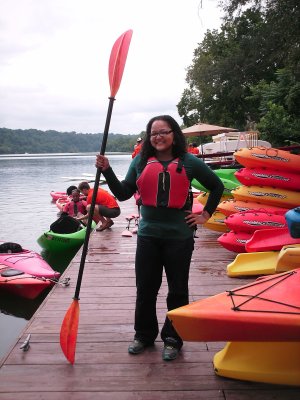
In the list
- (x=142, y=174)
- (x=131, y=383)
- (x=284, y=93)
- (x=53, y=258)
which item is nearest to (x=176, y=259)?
(x=142, y=174)

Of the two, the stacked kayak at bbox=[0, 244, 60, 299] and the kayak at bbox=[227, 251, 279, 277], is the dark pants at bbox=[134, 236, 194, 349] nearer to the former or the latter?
the kayak at bbox=[227, 251, 279, 277]

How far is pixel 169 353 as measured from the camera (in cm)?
280

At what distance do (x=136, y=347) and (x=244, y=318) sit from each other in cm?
95

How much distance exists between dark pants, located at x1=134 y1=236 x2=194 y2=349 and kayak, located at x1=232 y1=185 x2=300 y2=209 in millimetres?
3226

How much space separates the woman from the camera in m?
2.71

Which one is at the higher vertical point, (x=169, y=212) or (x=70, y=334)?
(x=169, y=212)

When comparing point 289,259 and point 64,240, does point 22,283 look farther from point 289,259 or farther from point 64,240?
point 289,259

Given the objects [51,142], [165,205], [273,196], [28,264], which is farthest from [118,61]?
[51,142]

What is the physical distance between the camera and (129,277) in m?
4.95

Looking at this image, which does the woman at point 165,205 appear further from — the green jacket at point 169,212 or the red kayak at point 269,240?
the red kayak at point 269,240

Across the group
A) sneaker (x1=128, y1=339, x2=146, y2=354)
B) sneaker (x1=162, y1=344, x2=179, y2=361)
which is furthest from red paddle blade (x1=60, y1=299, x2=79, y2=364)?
sneaker (x1=162, y1=344, x2=179, y2=361)

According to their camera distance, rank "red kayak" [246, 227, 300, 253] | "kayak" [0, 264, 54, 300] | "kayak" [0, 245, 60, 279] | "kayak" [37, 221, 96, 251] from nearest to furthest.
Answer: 1. "red kayak" [246, 227, 300, 253]
2. "kayak" [0, 264, 54, 300]
3. "kayak" [0, 245, 60, 279]
4. "kayak" [37, 221, 96, 251]

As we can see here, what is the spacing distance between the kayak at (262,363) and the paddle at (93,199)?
0.94 m

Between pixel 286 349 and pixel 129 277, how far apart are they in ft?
8.65
